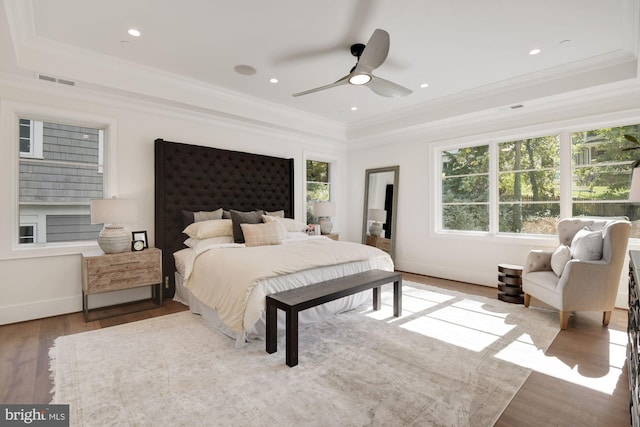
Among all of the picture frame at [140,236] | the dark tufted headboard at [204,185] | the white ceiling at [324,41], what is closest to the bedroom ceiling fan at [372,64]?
the white ceiling at [324,41]

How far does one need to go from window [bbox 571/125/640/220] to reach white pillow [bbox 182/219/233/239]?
14.8ft

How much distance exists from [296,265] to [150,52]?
106 inches

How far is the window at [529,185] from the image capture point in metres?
4.24

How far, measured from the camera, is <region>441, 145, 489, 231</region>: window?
4.93 meters

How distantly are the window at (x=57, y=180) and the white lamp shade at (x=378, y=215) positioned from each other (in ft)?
13.9

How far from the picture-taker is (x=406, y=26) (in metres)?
2.80

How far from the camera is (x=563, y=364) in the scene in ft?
7.71

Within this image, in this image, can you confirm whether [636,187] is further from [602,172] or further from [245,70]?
[245,70]

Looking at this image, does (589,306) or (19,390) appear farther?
(589,306)

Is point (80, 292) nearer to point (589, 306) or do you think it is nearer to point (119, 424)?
point (119, 424)

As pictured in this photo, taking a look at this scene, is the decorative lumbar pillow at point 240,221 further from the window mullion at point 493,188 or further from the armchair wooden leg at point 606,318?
the armchair wooden leg at point 606,318

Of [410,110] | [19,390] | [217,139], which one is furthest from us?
[410,110]

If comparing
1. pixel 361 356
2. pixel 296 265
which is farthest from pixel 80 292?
pixel 361 356

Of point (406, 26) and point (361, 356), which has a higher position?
point (406, 26)
